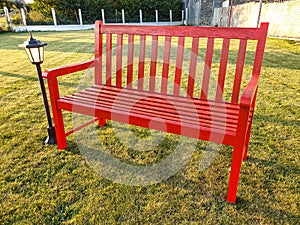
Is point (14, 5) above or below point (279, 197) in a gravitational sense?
above

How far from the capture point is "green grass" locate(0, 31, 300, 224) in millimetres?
1695

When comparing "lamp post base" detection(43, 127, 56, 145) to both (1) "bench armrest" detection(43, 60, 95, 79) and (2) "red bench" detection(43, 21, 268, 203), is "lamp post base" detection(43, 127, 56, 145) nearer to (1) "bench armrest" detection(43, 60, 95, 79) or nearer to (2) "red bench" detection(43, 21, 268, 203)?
(2) "red bench" detection(43, 21, 268, 203)

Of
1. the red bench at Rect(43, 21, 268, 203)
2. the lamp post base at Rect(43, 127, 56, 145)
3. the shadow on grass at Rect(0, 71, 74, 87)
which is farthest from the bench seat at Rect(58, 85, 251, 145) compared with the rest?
the shadow on grass at Rect(0, 71, 74, 87)

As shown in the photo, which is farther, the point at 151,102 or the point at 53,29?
the point at 53,29

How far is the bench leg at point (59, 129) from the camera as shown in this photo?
7.62 feet

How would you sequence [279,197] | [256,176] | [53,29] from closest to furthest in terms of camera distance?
[279,197]
[256,176]
[53,29]

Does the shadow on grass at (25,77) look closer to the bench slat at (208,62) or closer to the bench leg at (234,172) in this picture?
the bench slat at (208,62)

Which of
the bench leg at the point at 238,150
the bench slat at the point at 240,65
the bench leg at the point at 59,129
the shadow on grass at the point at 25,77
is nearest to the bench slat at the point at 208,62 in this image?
the bench slat at the point at 240,65

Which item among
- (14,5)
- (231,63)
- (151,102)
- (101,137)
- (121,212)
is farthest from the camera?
(14,5)

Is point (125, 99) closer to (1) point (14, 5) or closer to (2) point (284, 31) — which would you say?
(2) point (284, 31)

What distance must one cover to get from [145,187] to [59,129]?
3.40 feet

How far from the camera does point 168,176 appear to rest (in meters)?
2.11

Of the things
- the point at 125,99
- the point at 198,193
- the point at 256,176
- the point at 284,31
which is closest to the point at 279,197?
the point at 256,176

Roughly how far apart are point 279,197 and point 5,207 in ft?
6.69
